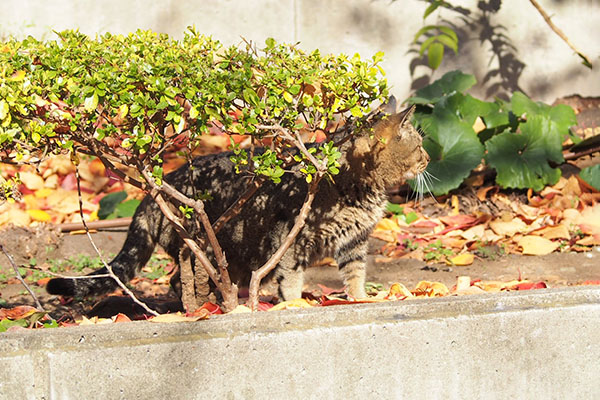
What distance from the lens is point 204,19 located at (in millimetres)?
6848

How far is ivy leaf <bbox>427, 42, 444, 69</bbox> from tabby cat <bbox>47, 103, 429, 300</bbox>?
2.86 m

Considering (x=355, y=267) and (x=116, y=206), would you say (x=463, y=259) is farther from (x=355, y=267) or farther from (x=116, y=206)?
(x=116, y=206)

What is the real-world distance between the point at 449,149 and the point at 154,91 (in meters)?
3.89

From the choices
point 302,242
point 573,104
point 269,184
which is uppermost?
point 573,104

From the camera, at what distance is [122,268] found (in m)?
4.14

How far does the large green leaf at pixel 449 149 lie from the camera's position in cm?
611

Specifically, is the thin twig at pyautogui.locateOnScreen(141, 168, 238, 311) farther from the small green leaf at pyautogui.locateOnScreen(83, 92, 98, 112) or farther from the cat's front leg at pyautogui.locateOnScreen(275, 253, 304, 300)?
the cat's front leg at pyautogui.locateOnScreen(275, 253, 304, 300)

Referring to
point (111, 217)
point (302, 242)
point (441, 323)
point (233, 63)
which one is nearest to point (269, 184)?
point (302, 242)

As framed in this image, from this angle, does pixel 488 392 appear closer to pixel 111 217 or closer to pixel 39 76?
pixel 39 76

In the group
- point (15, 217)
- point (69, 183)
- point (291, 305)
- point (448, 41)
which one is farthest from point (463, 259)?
point (69, 183)

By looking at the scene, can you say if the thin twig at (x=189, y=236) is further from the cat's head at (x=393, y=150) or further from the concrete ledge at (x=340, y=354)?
the cat's head at (x=393, y=150)

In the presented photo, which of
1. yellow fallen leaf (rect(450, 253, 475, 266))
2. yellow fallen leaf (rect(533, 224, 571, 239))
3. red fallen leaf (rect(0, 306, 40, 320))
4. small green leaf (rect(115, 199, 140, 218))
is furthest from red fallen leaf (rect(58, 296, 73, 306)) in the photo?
yellow fallen leaf (rect(533, 224, 571, 239))

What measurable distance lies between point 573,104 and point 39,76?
19.8 ft

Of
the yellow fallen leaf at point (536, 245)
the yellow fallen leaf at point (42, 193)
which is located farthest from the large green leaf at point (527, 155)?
the yellow fallen leaf at point (42, 193)
